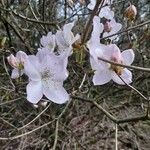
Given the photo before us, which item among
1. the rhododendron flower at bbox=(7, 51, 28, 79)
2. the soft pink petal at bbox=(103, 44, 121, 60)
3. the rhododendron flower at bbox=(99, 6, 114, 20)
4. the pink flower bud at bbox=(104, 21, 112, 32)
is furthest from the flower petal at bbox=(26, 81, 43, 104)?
the rhododendron flower at bbox=(99, 6, 114, 20)

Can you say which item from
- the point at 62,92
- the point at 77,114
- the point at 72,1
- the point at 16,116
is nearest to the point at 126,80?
the point at 62,92

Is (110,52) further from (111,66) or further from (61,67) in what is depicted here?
(61,67)

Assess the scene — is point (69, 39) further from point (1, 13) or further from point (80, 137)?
point (80, 137)

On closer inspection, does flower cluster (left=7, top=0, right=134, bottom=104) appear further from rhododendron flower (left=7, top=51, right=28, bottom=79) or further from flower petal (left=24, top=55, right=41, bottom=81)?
rhododendron flower (left=7, top=51, right=28, bottom=79)

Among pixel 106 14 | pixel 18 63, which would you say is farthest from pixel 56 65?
pixel 106 14

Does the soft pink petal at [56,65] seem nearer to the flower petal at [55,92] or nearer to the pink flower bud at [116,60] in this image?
the flower petal at [55,92]

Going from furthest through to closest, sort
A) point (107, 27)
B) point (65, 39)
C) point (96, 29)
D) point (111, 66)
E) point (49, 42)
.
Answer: point (107, 27)
point (49, 42)
point (65, 39)
point (111, 66)
point (96, 29)
